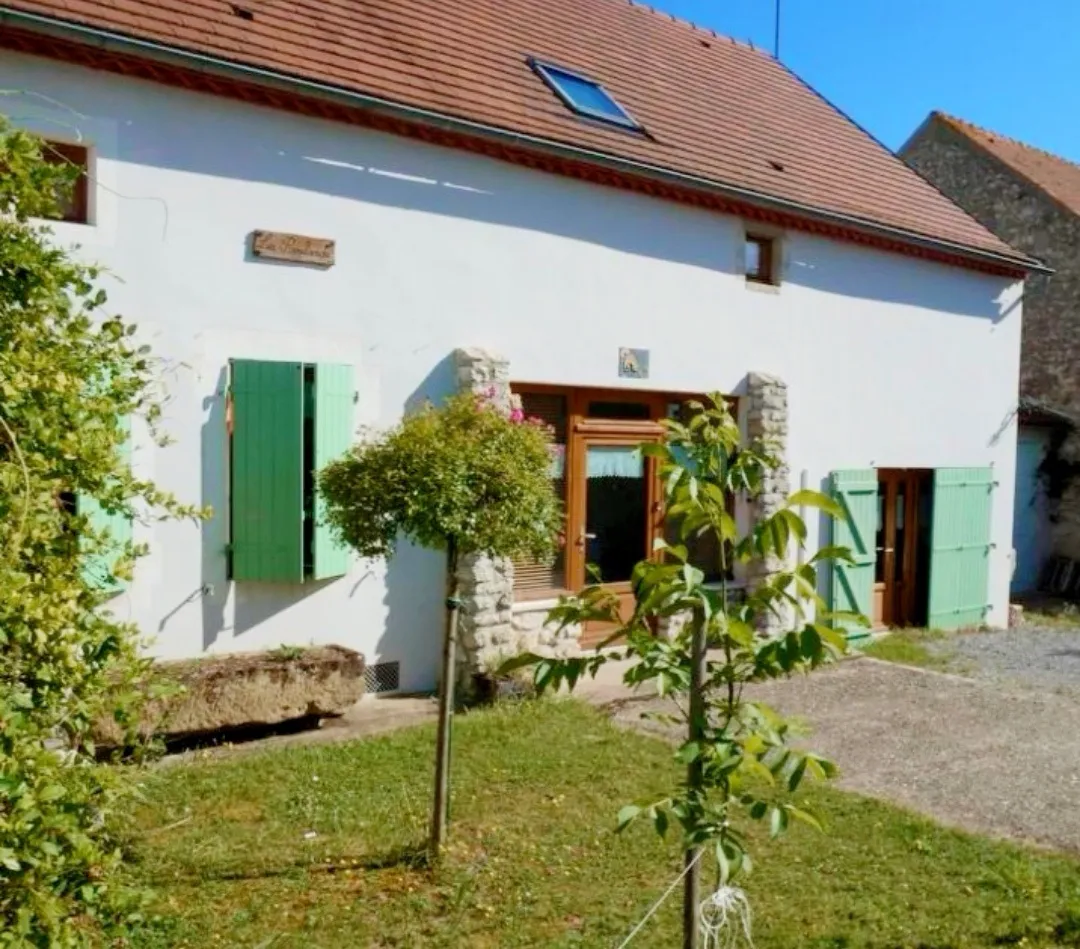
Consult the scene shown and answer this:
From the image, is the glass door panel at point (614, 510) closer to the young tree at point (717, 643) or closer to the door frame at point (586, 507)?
the door frame at point (586, 507)

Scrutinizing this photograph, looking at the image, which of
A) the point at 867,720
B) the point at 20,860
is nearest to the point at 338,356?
the point at 867,720

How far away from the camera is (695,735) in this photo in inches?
115

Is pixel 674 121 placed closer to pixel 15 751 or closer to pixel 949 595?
pixel 949 595

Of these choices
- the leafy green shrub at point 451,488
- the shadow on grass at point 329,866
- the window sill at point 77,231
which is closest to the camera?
the shadow on grass at point 329,866

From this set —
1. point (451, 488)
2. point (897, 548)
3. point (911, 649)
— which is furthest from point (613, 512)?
point (451, 488)

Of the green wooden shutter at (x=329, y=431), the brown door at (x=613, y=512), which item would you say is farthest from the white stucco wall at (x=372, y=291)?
the brown door at (x=613, y=512)

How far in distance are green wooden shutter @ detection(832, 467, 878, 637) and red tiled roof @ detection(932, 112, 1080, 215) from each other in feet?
25.4

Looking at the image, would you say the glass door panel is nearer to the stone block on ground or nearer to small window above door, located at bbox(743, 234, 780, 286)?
small window above door, located at bbox(743, 234, 780, 286)

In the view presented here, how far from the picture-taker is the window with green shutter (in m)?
7.16

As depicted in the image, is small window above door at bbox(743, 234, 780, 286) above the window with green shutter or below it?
above

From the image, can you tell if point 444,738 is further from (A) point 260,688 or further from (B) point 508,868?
(A) point 260,688

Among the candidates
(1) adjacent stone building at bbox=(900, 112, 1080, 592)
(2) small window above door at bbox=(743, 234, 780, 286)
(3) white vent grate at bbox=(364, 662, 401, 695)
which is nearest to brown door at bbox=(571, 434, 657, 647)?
(3) white vent grate at bbox=(364, 662, 401, 695)

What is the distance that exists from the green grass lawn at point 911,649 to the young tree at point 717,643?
26.1ft

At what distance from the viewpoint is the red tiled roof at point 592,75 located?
7551mm
